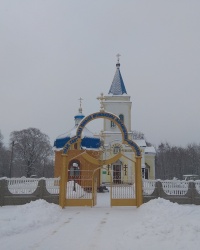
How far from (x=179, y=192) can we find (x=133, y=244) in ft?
28.6

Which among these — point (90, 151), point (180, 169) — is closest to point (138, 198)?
point (90, 151)

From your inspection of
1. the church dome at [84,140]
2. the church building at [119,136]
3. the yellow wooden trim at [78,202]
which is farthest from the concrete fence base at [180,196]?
the church building at [119,136]

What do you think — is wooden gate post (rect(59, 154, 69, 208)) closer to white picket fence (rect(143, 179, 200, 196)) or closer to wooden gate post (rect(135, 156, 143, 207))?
wooden gate post (rect(135, 156, 143, 207))

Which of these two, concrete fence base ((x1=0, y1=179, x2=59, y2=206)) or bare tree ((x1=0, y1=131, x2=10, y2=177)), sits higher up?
bare tree ((x1=0, y1=131, x2=10, y2=177))

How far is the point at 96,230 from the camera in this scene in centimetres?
870

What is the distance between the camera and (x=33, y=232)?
823 centimetres

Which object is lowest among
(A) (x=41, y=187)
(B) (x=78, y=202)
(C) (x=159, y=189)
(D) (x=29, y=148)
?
(B) (x=78, y=202)

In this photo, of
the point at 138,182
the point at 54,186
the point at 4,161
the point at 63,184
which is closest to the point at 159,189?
the point at 138,182

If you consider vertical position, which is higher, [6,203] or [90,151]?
[90,151]

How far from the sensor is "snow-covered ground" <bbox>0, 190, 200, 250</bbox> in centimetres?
662

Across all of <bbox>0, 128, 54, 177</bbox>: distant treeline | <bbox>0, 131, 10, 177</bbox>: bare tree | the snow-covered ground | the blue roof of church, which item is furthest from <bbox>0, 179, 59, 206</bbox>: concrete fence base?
<bbox>0, 131, 10, 177</bbox>: bare tree

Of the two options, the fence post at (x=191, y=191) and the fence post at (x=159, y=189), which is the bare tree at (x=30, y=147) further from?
the fence post at (x=191, y=191)

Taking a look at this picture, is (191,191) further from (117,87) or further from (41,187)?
(117,87)

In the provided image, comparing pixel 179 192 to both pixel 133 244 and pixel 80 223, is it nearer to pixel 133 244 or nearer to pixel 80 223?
pixel 80 223
